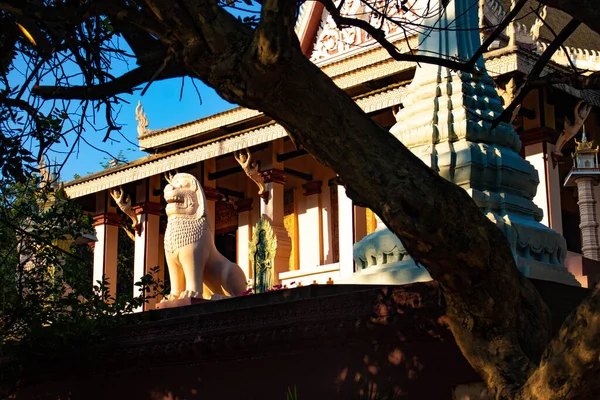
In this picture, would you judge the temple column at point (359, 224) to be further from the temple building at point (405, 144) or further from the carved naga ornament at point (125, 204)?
the carved naga ornament at point (125, 204)

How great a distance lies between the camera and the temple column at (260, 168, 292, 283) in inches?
642

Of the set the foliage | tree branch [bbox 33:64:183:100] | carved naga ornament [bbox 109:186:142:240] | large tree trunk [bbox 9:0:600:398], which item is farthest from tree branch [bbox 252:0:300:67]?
carved naga ornament [bbox 109:186:142:240]

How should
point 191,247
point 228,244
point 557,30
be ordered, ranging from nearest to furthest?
point 191,247, point 557,30, point 228,244

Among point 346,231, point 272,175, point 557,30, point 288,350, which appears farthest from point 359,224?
point 288,350

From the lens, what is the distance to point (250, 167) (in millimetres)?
16359

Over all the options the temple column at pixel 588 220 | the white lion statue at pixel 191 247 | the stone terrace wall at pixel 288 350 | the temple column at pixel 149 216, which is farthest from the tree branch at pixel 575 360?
the temple column at pixel 149 216

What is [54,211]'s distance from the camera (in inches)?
264

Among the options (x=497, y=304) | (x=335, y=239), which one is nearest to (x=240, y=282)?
(x=497, y=304)

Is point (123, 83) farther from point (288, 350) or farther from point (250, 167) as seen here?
point (250, 167)

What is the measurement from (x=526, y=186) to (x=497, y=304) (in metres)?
2.74

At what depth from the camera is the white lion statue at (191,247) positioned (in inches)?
361

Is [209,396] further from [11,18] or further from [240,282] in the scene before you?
[240,282]

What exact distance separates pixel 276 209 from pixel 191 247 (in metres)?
7.23

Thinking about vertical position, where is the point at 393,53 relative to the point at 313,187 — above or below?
below
